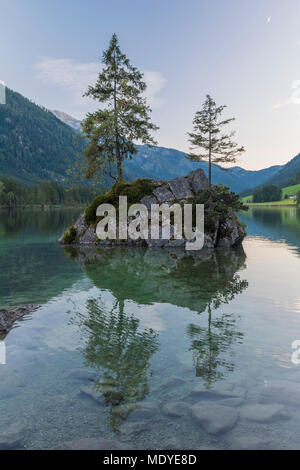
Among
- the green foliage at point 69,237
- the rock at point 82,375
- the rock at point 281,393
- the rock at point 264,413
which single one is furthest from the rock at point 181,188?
the rock at point 264,413

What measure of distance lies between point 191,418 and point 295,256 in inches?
861

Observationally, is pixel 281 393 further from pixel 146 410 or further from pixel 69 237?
pixel 69 237

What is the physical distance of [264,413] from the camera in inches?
214

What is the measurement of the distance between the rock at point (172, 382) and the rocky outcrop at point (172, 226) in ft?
77.1

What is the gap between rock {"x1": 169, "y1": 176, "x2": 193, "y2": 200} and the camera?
33062 mm

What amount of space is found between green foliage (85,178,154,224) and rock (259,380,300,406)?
27.6 metres

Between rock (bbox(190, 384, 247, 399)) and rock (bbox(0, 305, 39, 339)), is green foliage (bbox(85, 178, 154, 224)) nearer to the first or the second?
rock (bbox(0, 305, 39, 339))

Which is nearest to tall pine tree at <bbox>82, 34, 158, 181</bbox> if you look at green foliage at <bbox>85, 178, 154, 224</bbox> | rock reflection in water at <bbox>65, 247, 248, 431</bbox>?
green foliage at <bbox>85, 178, 154, 224</bbox>

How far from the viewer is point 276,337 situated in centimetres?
893

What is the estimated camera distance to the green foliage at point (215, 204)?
98.4 feet

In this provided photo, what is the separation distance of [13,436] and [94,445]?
148cm

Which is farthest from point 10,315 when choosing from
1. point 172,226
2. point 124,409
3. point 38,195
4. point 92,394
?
point 38,195

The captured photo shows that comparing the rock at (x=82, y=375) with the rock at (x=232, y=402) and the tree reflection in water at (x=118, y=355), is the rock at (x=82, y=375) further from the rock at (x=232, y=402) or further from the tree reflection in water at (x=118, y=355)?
the rock at (x=232, y=402)
